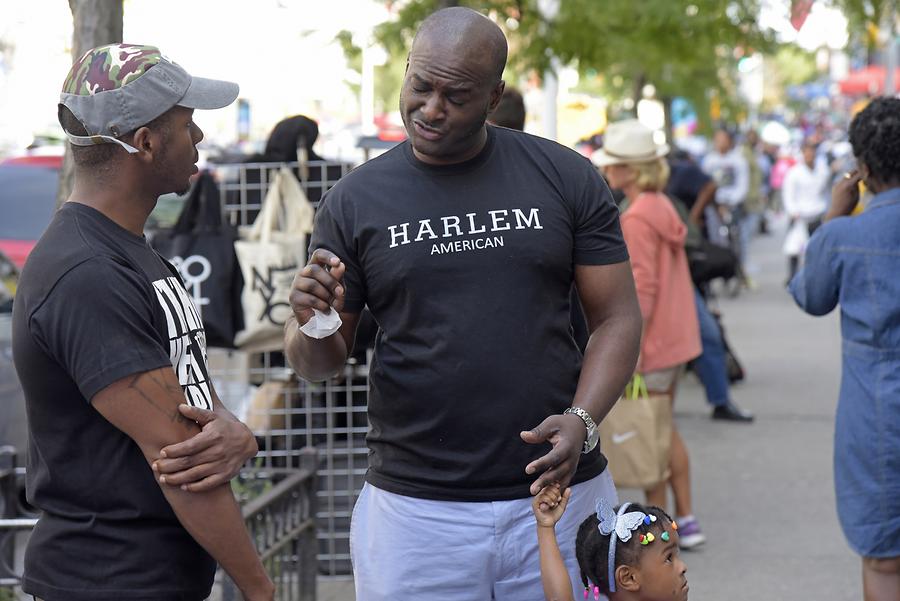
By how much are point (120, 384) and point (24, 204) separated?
939 centimetres

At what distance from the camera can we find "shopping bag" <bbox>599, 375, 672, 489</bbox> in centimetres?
586

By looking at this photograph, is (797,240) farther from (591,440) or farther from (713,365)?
(591,440)

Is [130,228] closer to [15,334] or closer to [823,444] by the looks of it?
[15,334]

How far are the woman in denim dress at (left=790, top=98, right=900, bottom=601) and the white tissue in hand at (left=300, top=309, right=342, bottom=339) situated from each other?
1830mm

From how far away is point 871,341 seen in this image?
157 inches

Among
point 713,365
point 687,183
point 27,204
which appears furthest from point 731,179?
point 27,204

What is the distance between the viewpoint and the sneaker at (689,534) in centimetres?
638

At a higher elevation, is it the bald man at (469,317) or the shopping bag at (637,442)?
the bald man at (469,317)

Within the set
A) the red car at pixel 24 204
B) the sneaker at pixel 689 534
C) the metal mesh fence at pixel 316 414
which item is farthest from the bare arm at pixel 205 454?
the red car at pixel 24 204

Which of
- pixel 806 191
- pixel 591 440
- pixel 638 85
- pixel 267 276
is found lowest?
pixel 806 191

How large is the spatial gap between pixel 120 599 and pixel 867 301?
2.39 metres

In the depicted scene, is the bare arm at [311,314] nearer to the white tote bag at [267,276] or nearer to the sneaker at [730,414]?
the white tote bag at [267,276]

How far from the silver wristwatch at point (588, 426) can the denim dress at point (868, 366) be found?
4.56ft

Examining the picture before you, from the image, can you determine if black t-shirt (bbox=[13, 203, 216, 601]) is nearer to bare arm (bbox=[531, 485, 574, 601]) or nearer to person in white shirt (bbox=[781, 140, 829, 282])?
bare arm (bbox=[531, 485, 574, 601])
